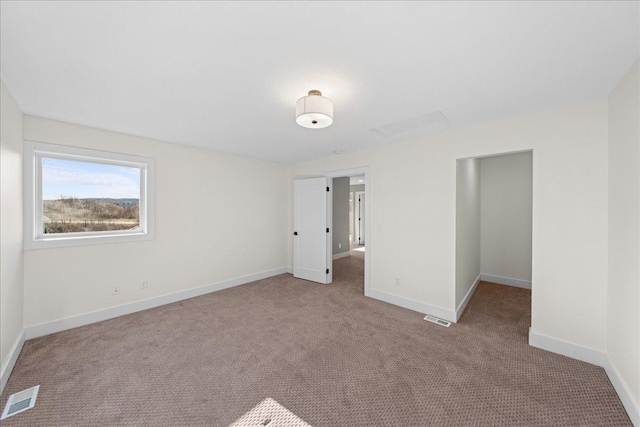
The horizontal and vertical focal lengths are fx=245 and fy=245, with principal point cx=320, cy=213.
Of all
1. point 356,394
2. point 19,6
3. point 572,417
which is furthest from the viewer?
point 356,394

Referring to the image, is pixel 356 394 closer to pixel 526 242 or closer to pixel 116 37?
pixel 116 37

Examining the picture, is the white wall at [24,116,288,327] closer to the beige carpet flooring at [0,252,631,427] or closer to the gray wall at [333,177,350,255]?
the beige carpet flooring at [0,252,631,427]

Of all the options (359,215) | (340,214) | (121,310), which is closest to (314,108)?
(121,310)

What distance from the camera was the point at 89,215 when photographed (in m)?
3.16

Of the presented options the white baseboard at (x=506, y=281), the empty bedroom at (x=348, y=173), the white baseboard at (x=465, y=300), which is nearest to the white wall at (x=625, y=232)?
the empty bedroom at (x=348, y=173)

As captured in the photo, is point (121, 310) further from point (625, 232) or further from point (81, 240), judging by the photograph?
point (625, 232)

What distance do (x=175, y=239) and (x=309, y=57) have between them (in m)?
3.38

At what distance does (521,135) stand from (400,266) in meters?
2.15

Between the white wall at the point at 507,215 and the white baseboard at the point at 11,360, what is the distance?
6456 mm

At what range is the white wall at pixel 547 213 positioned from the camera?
7.41 feet

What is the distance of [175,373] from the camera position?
7.03ft

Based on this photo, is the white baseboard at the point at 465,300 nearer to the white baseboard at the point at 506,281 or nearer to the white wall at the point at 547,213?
the white wall at the point at 547,213

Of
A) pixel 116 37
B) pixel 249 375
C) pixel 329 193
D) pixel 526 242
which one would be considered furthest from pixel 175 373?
pixel 526 242

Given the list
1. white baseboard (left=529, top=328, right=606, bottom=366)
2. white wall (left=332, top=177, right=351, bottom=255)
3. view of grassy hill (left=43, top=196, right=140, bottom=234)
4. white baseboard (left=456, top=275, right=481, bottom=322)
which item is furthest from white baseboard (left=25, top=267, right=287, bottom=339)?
white baseboard (left=529, top=328, right=606, bottom=366)
